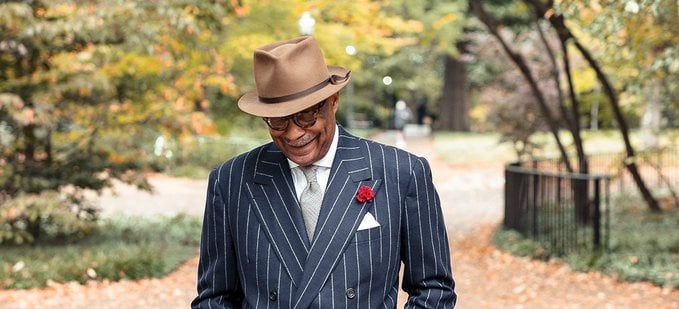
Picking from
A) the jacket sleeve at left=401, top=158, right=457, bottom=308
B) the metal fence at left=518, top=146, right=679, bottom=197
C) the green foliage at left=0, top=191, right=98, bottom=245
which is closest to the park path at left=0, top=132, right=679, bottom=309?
the green foliage at left=0, top=191, right=98, bottom=245

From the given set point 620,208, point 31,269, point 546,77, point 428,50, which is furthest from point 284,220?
point 428,50

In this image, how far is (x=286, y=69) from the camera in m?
2.69

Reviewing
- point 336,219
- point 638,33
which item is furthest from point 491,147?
point 336,219

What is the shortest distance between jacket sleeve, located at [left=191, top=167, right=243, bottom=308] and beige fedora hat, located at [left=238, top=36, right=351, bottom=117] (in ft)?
1.02

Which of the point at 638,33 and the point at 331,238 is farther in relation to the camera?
the point at 638,33

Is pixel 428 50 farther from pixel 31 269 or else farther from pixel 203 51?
pixel 31 269

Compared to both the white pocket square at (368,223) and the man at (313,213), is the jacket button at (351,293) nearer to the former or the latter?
the man at (313,213)

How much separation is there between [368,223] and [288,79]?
461 mm

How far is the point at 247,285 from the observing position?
285cm

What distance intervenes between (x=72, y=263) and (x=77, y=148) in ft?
8.07

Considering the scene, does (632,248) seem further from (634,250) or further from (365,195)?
(365,195)

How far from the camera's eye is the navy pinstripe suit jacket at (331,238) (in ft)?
9.05

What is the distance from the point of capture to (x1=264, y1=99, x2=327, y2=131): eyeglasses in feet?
8.92

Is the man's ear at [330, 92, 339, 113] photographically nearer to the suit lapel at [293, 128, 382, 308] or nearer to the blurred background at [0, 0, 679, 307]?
the suit lapel at [293, 128, 382, 308]
